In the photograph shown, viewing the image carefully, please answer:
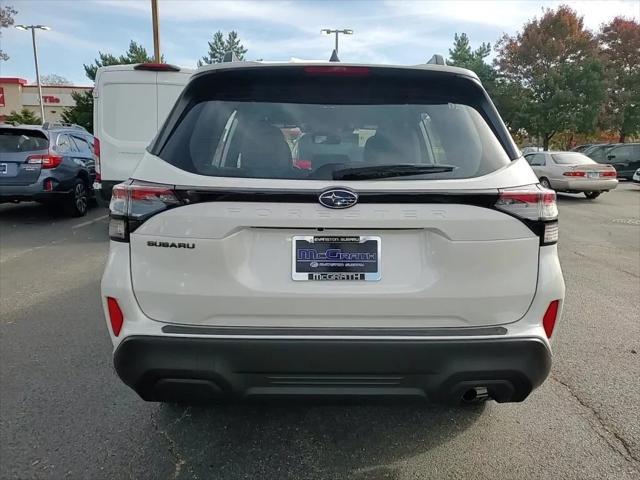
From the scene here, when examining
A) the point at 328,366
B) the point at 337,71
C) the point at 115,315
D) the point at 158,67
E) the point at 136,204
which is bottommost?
the point at 328,366

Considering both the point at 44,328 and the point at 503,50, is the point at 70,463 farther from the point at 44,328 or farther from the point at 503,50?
the point at 503,50

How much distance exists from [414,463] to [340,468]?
370mm

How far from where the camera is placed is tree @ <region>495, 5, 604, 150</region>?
1282 inches

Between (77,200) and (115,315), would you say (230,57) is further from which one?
(77,200)

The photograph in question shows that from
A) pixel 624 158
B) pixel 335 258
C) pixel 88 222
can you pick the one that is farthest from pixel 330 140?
pixel 624 158

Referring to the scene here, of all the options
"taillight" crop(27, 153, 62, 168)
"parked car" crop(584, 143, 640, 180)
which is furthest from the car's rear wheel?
"parked car" crop(584, 143, 640, 180)

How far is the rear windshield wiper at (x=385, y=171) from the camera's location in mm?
2100

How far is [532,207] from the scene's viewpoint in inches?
83.5

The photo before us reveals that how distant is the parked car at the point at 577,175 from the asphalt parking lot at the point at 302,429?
1235 centimetres

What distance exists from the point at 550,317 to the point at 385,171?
962mm

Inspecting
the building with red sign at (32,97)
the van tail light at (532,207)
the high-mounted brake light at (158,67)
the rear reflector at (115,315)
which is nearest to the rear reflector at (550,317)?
the van tail light at (532,207)

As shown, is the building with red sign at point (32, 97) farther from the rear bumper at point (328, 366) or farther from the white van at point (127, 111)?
the rear bumper at point (328, 366)

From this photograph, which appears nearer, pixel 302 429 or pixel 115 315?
pixel 115 315

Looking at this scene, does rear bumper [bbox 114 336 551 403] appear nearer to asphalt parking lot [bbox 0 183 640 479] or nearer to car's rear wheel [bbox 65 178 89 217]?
asphalt parking lot [bbox 0 183 640 479]
